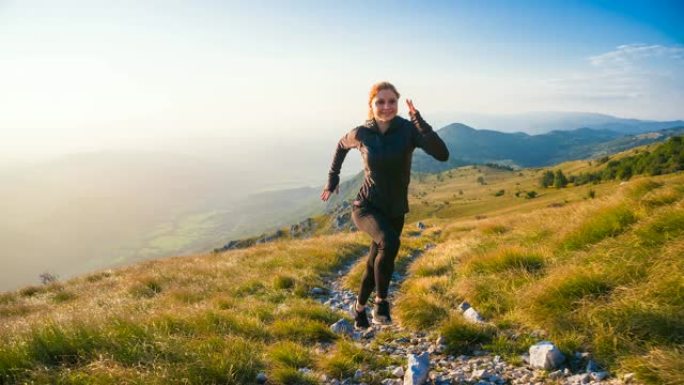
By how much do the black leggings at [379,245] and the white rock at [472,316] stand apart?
4.60 ft

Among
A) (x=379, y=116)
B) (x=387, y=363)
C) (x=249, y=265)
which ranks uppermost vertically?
(x=379, y=116)

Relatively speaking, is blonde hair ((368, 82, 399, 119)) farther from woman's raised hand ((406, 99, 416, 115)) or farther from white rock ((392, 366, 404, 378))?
white rock ((392, 366, 404, 378))

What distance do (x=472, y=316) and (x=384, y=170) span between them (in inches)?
110

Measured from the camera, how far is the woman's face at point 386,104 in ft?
22.1

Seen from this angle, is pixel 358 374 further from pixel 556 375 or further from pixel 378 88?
pixel 378 88

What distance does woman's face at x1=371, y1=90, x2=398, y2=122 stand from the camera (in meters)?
6.73

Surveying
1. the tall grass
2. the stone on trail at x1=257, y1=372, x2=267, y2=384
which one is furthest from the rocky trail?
the tall grass

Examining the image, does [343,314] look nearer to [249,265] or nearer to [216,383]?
[216,383]

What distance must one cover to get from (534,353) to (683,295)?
2010 mm

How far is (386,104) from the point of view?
6.72m

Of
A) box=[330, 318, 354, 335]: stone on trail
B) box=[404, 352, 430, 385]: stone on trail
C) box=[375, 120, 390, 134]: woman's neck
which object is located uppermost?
box=[375, 120, 390, 134]: woman's neck

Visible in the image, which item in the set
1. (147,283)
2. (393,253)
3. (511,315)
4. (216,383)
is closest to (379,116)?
(393,253)

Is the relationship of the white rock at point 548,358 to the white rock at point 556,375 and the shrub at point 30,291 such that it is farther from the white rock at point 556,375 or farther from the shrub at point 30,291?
the shrub at point 30,291

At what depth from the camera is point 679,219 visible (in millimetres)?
6625
